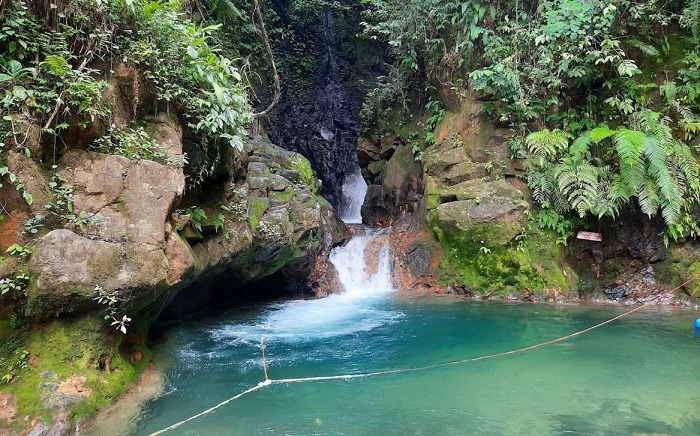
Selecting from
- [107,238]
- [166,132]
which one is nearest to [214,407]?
[107,238]

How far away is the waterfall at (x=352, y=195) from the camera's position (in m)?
18.0

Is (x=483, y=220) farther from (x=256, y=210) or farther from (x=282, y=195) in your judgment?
(x=256, y=210)

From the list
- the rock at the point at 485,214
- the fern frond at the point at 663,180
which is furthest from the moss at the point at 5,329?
the fern frond at the point at 663,180

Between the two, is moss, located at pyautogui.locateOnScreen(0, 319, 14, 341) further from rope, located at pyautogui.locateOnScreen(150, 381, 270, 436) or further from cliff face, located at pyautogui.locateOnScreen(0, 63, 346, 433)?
rope, located at pyautogui.locateOnScreen(150, 381, 270, 436)

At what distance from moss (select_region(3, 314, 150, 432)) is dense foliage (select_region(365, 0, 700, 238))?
28.5 feet

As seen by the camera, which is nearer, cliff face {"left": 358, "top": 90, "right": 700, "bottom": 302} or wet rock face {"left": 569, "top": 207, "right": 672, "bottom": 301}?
wet rock face {"left": 569, "top": 207, "right": 672, "bottom": 301}

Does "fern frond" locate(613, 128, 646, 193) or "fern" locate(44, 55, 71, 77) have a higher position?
"fern" locate(44, 55, 71, 77)

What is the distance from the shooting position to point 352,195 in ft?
60.5

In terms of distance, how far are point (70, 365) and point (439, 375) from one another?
4159 millimetres

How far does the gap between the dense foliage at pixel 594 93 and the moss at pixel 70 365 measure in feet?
28.5


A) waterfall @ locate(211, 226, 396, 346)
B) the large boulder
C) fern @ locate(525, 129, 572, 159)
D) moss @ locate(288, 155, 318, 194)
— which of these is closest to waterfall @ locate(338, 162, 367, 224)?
waterfall @ locate(211, 226, 396, 346)

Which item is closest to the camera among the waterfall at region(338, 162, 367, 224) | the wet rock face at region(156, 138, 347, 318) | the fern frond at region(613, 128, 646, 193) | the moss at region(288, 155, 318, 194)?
the wet rock face at region(156, 138, 347, 318)

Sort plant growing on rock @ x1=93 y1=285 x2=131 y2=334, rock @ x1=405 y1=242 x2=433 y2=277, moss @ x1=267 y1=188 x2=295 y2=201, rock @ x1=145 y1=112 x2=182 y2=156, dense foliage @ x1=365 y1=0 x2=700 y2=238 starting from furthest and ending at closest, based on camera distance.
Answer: rock @ x1=405 y1=242 x2=433 y2=277, moss @ x1=267 y1=188 x2=295 y2=201, dense foliage @ x1=365 y1=0 x2=700 y2=238, rock @ x1=145 y1=112 x2=182 y2=156, plant growing on rock @ x1=93 y1=285 x2=131 y2=334

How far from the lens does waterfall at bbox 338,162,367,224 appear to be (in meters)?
18.0
